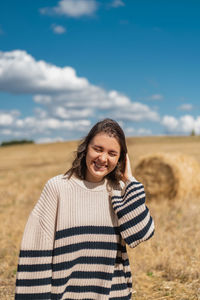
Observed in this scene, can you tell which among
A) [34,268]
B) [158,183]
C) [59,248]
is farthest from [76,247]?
[158,183]

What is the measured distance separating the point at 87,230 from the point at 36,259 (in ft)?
1.36

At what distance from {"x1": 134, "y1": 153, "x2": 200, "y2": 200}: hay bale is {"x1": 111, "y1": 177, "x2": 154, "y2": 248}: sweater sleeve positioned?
20.6ft

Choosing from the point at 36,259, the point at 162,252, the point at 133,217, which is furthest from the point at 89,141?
the point at 162,252

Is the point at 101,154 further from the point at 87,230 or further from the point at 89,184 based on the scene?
the point at 87,230

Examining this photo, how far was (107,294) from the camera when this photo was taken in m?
2.69

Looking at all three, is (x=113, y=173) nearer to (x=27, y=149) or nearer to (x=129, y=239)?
(x=129, y=239)

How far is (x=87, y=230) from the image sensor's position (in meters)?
2.68

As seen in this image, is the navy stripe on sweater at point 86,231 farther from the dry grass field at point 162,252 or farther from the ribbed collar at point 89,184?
the dry grass field at point 162,252

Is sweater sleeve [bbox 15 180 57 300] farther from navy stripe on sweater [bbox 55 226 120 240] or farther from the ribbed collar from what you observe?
the ribbed collar

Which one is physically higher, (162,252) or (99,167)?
(99,167)

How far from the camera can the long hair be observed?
2783 mm

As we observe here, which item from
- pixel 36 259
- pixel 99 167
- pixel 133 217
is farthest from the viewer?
pixel 99 167

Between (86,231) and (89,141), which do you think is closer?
(86,231)

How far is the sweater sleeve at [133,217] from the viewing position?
265 cm
